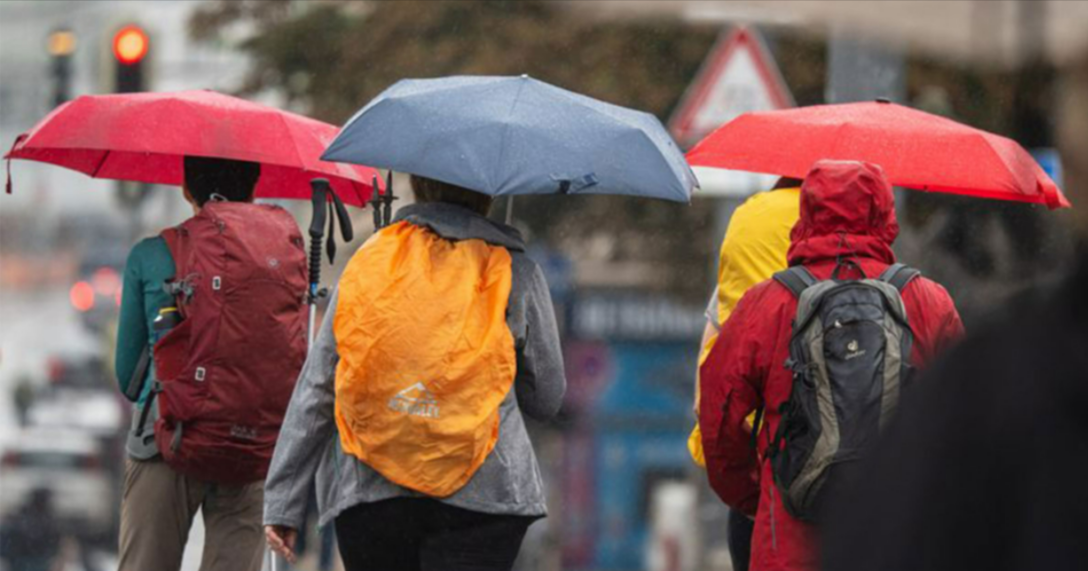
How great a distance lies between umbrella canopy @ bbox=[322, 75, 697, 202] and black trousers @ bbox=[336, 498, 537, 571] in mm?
755

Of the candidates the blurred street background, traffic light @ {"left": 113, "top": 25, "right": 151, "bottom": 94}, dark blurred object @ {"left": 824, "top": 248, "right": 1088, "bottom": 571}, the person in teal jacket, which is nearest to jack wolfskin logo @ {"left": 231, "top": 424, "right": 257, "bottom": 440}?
the person in teal jacket

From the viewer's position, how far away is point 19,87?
82.7 feet

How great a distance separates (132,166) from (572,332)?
15150mm

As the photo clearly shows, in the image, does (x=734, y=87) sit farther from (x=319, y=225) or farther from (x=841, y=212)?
(x=841, y=212)

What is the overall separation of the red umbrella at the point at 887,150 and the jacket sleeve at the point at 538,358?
1379mm

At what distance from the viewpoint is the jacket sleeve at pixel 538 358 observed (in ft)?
16.1

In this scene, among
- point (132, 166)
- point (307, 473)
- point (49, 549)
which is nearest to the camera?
point (307, 473)

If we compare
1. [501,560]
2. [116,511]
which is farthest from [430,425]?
[116,511]

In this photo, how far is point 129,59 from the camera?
14.1m

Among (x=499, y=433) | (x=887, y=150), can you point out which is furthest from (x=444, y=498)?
(x=887, y=150)

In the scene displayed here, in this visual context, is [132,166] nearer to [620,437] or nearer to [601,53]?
[601,53]

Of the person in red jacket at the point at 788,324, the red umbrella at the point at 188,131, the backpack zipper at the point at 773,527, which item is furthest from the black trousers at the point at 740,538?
the red umbrella at the point at 188,131

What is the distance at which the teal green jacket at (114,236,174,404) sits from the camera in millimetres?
5816

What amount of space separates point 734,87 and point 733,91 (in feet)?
0.11
